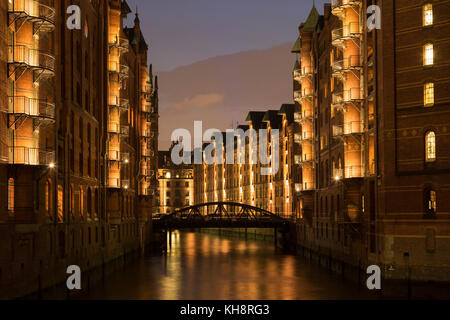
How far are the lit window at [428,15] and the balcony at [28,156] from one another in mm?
22514

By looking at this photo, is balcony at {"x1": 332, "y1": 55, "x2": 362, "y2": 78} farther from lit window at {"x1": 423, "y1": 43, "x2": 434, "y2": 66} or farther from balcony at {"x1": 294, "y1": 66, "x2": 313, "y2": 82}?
balcony at {"x1": 294, "y1": 66, "x2": 313, "y2": 82}

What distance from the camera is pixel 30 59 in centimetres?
3288

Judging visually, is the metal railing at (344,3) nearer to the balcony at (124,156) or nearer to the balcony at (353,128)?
the balcony at (353,128)

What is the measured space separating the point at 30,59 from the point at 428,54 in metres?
22.0

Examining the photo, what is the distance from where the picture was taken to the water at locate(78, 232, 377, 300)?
38.8 meters

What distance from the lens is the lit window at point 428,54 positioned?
37750 millimetres

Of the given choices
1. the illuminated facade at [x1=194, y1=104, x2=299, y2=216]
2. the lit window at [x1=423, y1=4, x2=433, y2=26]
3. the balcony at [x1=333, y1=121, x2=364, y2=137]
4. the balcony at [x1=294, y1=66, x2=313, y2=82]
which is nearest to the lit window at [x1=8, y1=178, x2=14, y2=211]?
the balcony at [x1=333, y1=121, x2=364, y2=137]

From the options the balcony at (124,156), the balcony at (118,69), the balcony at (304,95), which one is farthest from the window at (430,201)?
the balcony at (118,69)

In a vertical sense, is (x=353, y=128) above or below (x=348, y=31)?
below

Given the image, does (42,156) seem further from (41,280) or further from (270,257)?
(270,257)

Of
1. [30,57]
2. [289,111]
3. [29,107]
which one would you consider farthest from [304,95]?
[29,107]

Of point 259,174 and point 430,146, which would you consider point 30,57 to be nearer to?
point 430,146
